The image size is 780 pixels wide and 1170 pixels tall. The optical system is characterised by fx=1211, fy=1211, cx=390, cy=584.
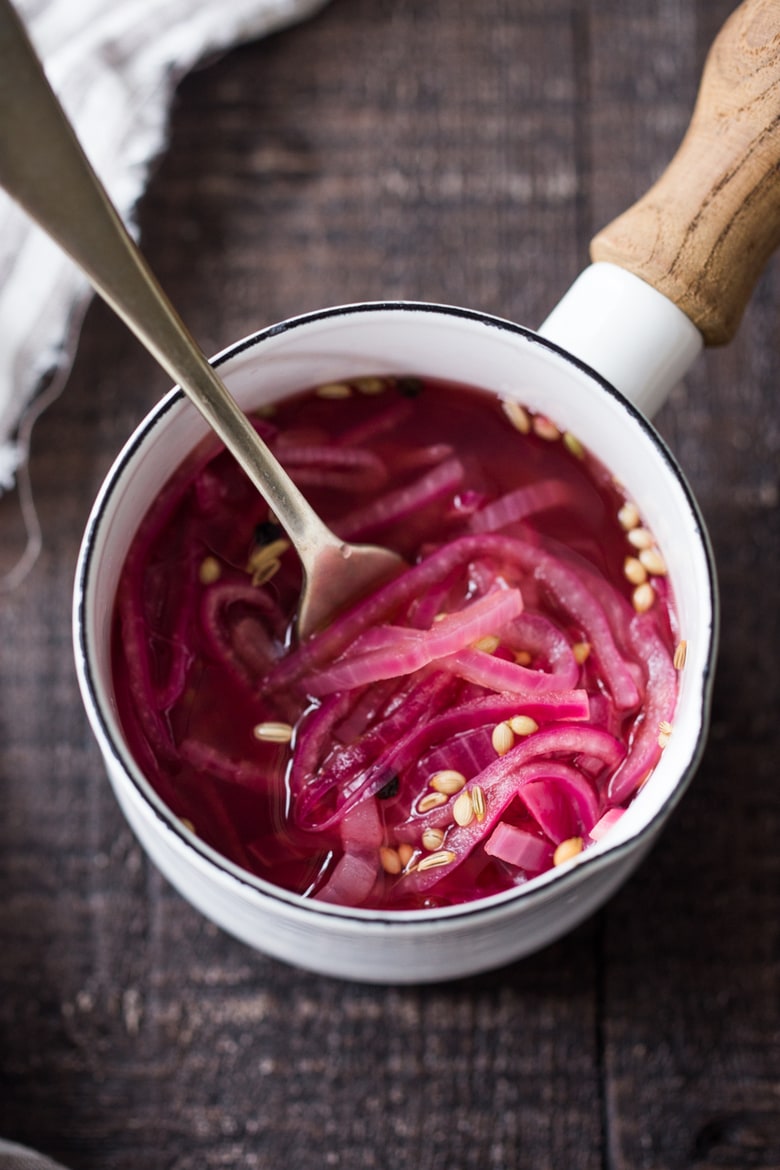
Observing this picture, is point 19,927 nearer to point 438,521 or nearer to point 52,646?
point 52,646

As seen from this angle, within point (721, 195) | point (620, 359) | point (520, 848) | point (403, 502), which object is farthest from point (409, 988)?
point (721, 195)

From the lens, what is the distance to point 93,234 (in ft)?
2.55

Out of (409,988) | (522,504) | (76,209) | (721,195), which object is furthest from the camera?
(409,988)

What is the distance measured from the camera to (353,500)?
113 centimetres

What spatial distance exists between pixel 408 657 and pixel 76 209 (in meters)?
0.46

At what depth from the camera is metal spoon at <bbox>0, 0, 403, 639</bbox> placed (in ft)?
2.39

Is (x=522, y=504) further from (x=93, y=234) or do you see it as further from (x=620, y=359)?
(x=93, y=234)

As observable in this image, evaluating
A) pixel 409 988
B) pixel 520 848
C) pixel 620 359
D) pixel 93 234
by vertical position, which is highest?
pixel 93 234

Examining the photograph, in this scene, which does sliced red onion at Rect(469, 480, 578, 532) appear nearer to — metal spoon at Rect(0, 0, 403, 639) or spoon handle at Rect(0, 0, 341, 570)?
metal spoon at Rect(0, 0, 403, 639)

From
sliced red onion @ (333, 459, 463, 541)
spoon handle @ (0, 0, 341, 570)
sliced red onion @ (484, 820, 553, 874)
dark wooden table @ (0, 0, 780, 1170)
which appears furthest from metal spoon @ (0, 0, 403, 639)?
dark wooden table @ (0, 0, 780, 1170)

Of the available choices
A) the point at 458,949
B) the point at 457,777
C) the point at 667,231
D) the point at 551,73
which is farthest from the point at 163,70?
the point at 458,949

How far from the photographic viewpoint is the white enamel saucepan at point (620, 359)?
88 centimetres

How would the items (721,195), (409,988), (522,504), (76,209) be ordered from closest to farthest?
1. (76,209)
2. (721,195)
3. (522,504)
4. (409,988)

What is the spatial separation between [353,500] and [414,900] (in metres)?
0.37
